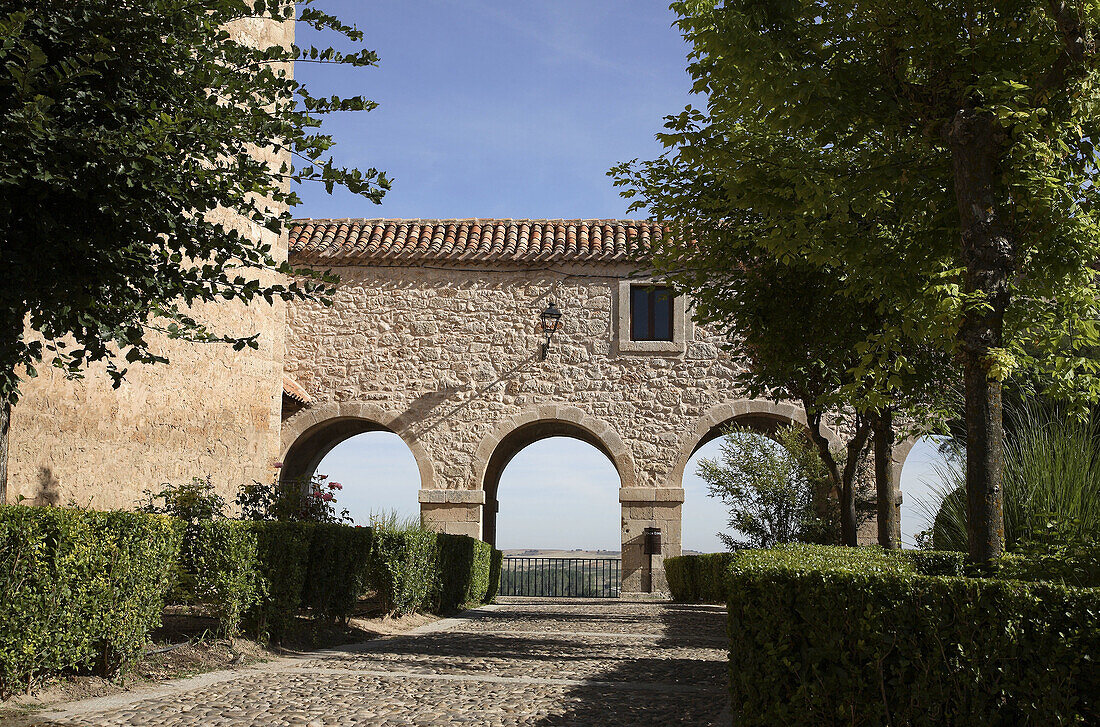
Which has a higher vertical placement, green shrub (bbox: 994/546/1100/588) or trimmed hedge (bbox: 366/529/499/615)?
green shrub (bbox: 994/546/1100/588)

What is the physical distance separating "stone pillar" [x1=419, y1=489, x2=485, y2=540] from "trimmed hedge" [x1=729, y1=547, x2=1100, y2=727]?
46.0ft

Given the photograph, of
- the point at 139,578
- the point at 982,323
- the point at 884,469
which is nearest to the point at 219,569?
the point at 139,578

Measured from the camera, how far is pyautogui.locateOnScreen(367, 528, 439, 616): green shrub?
990cm

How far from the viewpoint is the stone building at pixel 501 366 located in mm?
17984

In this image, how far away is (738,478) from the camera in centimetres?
1714

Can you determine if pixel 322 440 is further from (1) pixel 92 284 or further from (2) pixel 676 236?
(1) pixel 92 284

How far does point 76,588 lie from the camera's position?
5055 millimetres

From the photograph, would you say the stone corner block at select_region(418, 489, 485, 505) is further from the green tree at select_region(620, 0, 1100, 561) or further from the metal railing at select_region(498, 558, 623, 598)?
the green tree at select_region(620, 0, 1100, 561)

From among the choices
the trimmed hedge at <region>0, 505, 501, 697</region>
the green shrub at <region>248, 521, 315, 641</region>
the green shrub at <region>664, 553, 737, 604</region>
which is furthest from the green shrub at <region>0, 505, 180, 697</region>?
the green shrub at <region>664, 553, 737, 604</region>

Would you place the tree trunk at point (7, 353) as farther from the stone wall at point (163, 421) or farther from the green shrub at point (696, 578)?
the green shrub at point (696, 578)

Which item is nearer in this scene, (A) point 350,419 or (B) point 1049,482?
(B) point 1049,482

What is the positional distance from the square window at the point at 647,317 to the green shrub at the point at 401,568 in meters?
8.21

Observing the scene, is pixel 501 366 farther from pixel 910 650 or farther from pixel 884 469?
pixel 910 650

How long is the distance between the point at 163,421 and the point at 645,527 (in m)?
10.6
